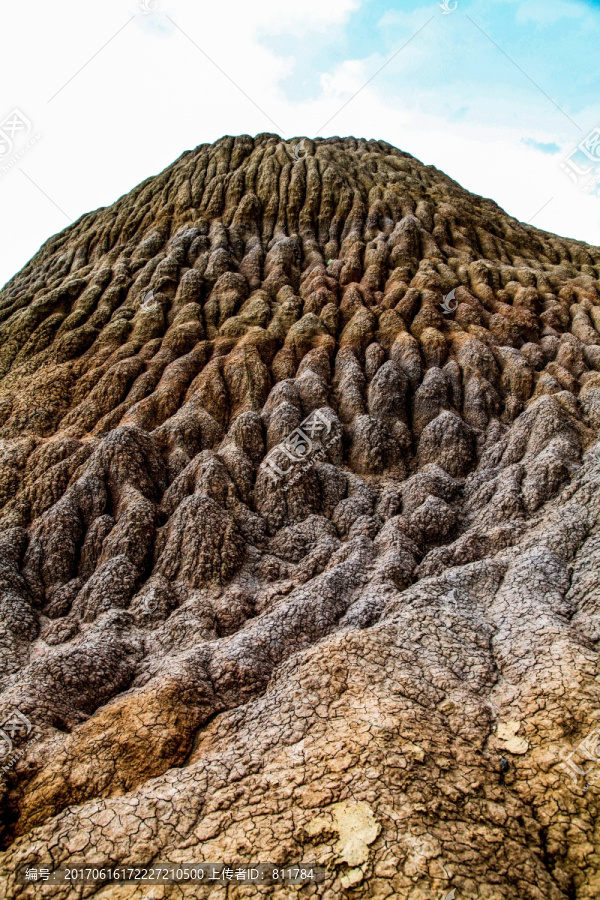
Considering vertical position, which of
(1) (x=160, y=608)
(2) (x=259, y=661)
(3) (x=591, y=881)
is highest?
(3) (x=591, y=881)

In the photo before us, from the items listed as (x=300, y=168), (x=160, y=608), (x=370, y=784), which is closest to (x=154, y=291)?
(x=300, y=168)

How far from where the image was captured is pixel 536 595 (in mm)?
7953

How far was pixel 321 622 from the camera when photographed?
8.47 meters

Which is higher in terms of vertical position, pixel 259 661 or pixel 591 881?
pixel 591 881

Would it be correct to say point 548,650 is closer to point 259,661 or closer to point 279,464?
point 259,661

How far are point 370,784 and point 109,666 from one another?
4.46m

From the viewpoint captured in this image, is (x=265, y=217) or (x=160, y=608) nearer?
(x=160, y=608)

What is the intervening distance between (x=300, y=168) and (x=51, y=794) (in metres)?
24.6

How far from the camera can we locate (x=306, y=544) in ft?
36.3

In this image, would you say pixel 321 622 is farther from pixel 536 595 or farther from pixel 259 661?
pixel 536 595

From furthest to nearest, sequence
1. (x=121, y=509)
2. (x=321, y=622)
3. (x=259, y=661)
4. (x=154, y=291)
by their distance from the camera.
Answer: (x=154, y=291)
(x=121, y=509)
(x=321, y=622)
(x=259, y=661)

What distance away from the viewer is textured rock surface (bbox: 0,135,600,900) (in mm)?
5250

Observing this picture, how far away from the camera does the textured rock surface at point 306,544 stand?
5250 millimetres

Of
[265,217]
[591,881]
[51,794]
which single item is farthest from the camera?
[265,217]
